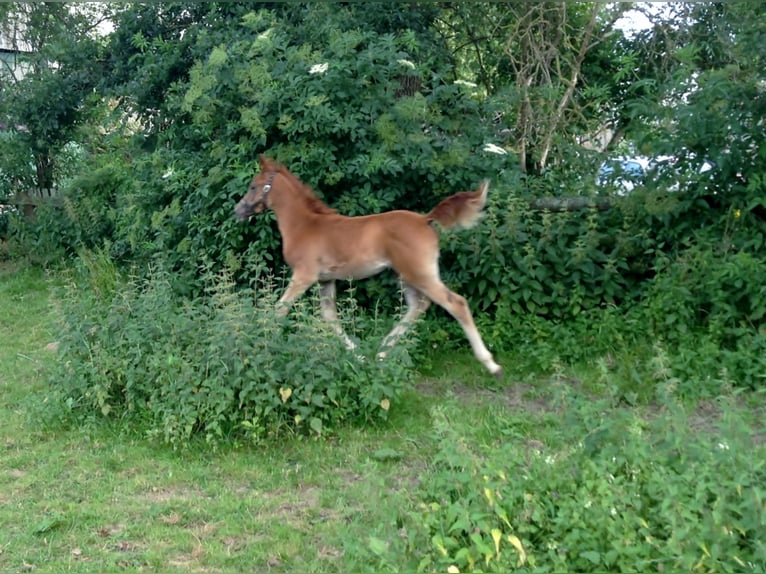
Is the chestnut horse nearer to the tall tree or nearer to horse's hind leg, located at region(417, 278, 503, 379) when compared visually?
horse's hind leg, located at region(417, 278, 503, 379)

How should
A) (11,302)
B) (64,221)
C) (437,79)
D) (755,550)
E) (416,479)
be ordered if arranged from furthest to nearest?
(64,221) < (11,302) < (437,79) < (416,479) < (755,550)

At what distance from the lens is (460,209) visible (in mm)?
7570

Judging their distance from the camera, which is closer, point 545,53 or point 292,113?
point 292,113

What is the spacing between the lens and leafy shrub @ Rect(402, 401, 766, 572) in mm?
3717

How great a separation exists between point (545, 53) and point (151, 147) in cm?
559

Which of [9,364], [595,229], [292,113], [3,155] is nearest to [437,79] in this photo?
[292,113]

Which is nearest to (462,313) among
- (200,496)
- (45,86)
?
(200,496)

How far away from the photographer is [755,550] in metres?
3.65

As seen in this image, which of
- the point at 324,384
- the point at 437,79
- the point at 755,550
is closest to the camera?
the point at 755,550

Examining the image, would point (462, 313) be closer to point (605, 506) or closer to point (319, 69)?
point (319, 69)

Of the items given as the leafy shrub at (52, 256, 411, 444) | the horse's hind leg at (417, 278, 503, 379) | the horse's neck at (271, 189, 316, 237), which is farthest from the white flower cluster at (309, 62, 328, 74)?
the leafy shrub at (52, 256, 411, 444)

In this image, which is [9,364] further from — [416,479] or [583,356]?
[583,356]

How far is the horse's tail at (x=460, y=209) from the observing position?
7.54 metres

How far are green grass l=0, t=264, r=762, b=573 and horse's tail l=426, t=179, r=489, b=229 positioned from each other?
1.43m
